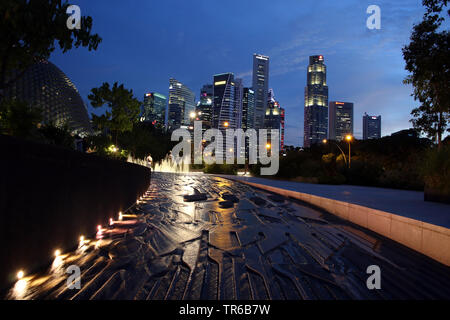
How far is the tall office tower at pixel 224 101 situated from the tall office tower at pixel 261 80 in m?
48.6

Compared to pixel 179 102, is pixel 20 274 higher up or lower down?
lower down

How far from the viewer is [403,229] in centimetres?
389

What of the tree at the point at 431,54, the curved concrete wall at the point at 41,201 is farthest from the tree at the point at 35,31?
the tree at the point at 431,54

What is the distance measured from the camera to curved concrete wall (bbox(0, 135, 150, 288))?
2146 mm

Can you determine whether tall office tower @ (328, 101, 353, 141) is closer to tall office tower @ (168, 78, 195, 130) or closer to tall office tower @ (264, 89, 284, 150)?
tall office tower @ (264, 89, 284, 150)

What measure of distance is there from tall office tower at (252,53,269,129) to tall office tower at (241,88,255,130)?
13707 millimetres

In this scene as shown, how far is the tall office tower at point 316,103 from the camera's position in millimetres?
150375

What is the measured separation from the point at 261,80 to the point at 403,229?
189107mm

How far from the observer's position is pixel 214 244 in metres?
3.75

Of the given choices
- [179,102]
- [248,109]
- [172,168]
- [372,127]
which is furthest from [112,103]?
[179,102]

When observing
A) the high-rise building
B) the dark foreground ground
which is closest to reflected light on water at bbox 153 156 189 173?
the high-rise building

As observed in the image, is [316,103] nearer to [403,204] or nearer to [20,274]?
[403,204]
